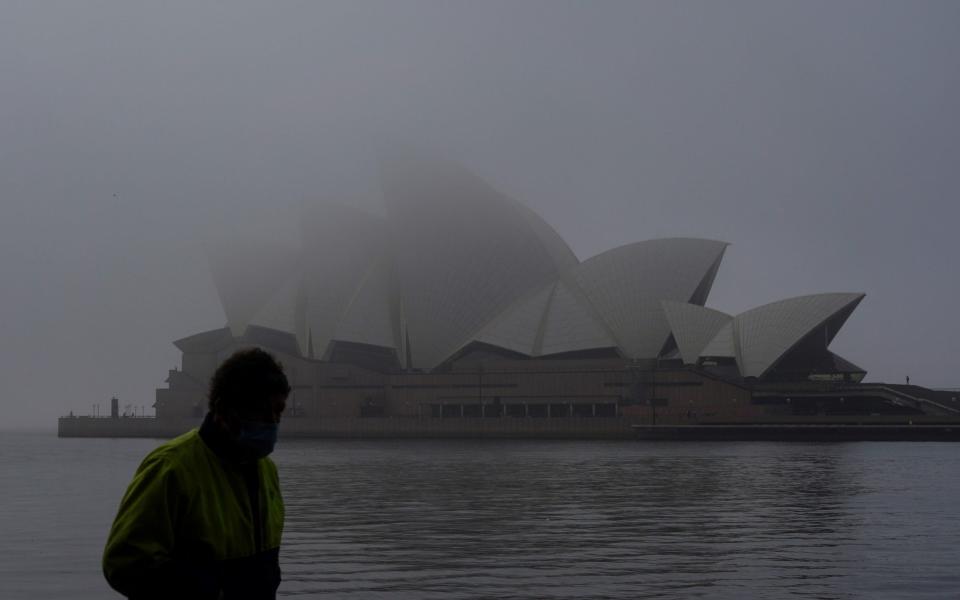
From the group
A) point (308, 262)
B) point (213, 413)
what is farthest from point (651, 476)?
point (308, 262)

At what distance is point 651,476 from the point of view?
39531 millimetres

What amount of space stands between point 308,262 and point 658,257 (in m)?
25.3

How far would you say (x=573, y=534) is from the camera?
823 inches

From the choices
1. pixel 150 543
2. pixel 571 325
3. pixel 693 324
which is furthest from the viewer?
pixel 571 325

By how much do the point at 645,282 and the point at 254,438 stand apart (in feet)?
277

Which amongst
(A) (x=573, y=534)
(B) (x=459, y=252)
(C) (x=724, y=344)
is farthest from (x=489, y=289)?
(A) (x=573, y=534)

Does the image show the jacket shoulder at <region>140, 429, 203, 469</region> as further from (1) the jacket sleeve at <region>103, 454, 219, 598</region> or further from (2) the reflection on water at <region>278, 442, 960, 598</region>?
(2) the reflection on water at <region>278, 442, 960, 598</region>

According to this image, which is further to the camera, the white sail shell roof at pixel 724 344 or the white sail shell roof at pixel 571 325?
the white sail shell roof at pixel 571 325

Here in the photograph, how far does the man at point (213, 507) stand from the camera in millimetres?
4574

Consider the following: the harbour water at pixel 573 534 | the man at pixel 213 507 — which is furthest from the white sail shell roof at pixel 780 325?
the man at pixel 213 507

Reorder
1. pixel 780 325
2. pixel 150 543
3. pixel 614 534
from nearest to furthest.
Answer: pixel 150 543
pixel 614 534
pixel 780 325

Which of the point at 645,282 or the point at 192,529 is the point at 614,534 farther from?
the point at 645,282

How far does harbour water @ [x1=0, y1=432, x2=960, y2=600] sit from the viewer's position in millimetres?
14953

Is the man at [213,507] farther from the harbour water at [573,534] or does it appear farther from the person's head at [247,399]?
the harbour water at [573,534]
